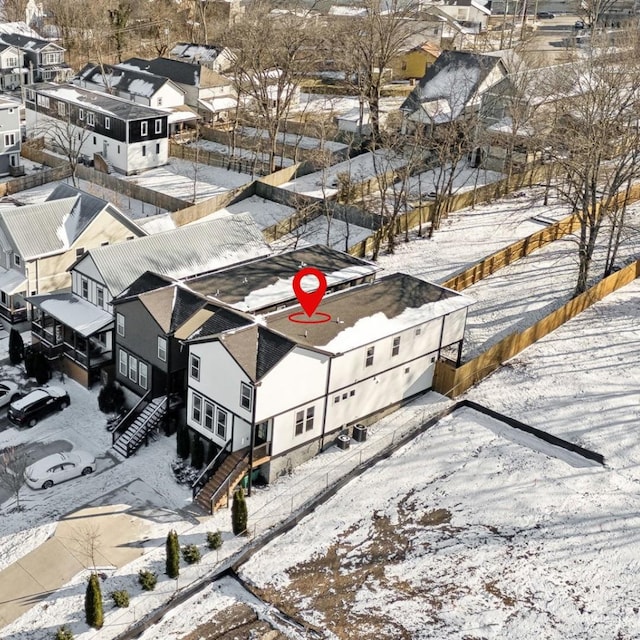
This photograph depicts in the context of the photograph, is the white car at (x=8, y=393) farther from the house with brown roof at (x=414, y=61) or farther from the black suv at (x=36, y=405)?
the house with brown roof at (x=414, y=61)

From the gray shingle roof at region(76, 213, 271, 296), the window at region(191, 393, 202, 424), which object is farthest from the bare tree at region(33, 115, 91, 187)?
the window at region(191, 393, 202, 424)

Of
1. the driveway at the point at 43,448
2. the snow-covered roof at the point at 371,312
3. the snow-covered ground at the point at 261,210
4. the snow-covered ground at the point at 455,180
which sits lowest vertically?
the driveway at the point at 43,448

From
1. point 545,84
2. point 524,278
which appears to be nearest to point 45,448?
point 524,278

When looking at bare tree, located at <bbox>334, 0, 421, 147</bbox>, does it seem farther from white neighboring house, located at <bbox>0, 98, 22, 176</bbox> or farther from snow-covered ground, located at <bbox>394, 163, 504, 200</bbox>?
white neighboring house, located at <bbox>0, 98, 22, 176</bbox>

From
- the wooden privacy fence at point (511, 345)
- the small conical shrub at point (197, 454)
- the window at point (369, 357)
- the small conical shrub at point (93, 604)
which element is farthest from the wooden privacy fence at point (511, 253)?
the small conical shrub at point (93, 604)

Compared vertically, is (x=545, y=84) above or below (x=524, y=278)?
above

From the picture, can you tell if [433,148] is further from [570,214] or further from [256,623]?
[256,623]

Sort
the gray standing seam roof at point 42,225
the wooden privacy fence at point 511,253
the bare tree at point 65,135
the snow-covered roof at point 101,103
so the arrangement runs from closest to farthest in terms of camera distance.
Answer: the gray standing seam roof at point 42,225 → the wooden privacy fence at point 511,253 → the bare tree at point 65,135 → the snow-covered roof at point 101,103
